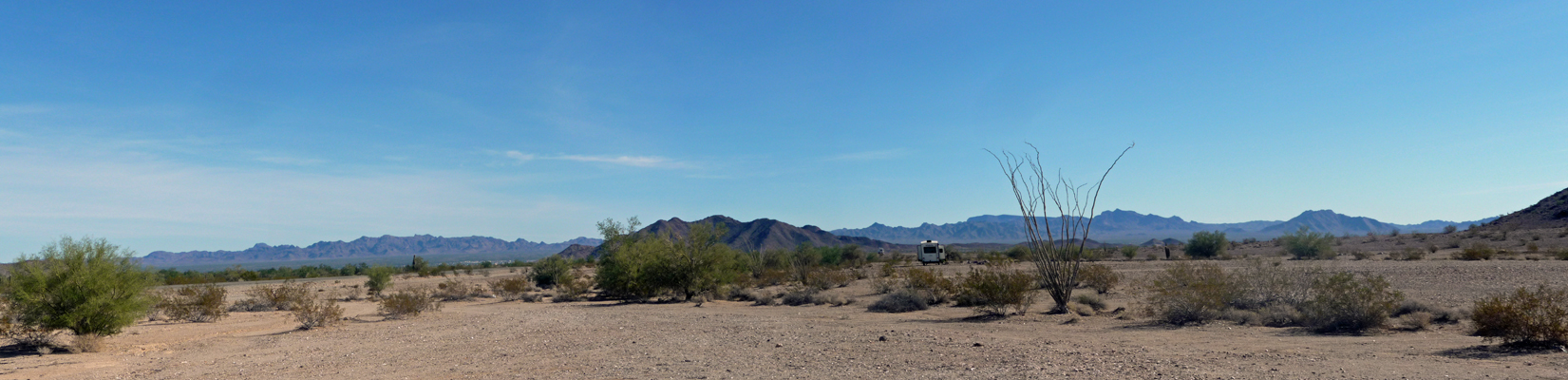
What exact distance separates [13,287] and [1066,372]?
64.4 ft

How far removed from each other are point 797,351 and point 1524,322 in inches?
392

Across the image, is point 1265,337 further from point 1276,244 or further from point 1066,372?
point 1276,244

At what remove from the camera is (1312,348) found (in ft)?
36.7

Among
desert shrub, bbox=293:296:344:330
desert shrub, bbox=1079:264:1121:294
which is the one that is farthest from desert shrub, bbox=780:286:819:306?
desert shrub, bbox=293:296:344:330

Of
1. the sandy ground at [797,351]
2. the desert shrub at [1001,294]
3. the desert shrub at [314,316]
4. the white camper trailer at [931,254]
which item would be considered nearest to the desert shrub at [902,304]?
the sandy ground at [797,351]

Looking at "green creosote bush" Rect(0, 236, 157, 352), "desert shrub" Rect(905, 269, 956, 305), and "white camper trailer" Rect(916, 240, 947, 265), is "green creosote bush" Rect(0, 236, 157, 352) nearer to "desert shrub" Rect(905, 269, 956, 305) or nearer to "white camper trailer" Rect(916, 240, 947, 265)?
"desert shrub" Rect(905, 269, 956, 305)

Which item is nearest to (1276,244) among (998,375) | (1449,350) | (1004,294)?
(1004,294)

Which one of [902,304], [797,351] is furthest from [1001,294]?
[797,351]

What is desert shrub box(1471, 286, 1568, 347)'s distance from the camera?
33.3 feet

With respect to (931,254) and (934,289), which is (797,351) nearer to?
(934,289)

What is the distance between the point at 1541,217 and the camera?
63.2 m

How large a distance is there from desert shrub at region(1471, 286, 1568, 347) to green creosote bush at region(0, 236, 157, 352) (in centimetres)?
2388

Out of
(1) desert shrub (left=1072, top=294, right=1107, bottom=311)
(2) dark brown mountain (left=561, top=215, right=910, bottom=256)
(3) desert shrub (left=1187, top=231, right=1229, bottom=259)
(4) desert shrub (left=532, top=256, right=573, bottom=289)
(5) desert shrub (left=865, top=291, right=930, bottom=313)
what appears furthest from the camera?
(2) dark brown mountain (left=561, top=215, right=910, bottom=256)

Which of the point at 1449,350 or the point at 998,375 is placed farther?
the point at 1449,350
